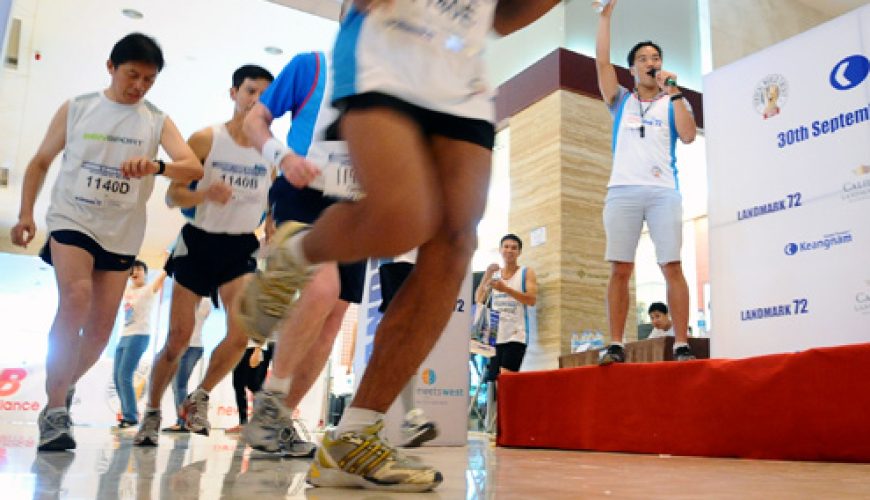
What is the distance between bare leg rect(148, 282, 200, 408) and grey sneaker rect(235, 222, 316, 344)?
55.9 inches

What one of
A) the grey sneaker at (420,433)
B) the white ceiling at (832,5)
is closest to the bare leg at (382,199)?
the grey sneaker at (420,433)

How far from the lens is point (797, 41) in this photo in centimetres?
330

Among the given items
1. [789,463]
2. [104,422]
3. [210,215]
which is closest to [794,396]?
[789,463]

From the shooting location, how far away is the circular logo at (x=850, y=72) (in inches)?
118

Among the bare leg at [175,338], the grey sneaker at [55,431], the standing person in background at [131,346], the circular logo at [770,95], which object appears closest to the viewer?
the grey sneaker at [55,431]

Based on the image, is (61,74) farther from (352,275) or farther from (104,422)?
(352,275)

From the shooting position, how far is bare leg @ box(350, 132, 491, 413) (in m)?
1.40

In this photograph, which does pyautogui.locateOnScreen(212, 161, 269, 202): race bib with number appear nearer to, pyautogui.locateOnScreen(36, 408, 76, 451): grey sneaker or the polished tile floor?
pyautogui.locateOnScreen(36, 408, 76, 451): grey sneaker

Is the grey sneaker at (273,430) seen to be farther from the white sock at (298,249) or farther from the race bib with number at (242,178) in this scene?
the race bib with number at (242,178)

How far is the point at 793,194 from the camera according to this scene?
3.21 meters

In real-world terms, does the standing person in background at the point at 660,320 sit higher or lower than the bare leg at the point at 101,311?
higher

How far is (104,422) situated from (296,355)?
8.50 meters

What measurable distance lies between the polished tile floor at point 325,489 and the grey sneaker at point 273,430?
0.04 metres

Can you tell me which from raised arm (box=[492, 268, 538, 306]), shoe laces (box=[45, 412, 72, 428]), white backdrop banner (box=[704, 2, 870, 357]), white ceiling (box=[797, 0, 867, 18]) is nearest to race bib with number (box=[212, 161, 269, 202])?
shoe laces (box=[45, 412, 72, 428])
